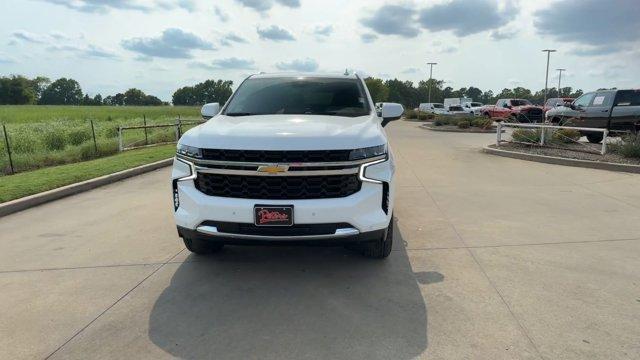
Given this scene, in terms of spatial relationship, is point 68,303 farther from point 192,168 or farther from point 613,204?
point 613,204

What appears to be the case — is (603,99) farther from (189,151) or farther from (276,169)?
(189,151)

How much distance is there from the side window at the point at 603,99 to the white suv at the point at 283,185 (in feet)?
46.7

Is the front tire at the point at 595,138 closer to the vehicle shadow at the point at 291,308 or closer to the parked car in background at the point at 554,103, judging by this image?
the parked car in background at the point at 554,103

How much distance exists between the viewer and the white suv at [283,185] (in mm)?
3580

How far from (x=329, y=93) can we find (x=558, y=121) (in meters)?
16.2

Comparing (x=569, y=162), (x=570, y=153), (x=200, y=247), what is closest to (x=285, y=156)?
(x=200, y=247)

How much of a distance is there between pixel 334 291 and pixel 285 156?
3.92 feet

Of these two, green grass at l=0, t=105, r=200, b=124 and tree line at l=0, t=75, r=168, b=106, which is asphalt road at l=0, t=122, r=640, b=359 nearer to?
green grass at l=0, t=105, r=200, b=124

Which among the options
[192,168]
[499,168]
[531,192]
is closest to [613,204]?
[531,192]

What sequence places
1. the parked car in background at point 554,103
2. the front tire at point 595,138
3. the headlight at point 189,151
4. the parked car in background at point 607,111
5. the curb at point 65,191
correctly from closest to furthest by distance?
the headlight at point 189,151 → the curb at point 65,191 → the parked car in background at point 607,111 → the front tire at point 595,138 → the parked car in background at point 554,103

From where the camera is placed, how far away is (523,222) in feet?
19.5

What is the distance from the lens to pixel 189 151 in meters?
3.81

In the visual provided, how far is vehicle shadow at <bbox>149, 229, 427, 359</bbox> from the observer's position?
9.84 ft

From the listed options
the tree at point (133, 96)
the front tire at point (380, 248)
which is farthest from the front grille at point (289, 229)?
the tree at point (133, 96)
